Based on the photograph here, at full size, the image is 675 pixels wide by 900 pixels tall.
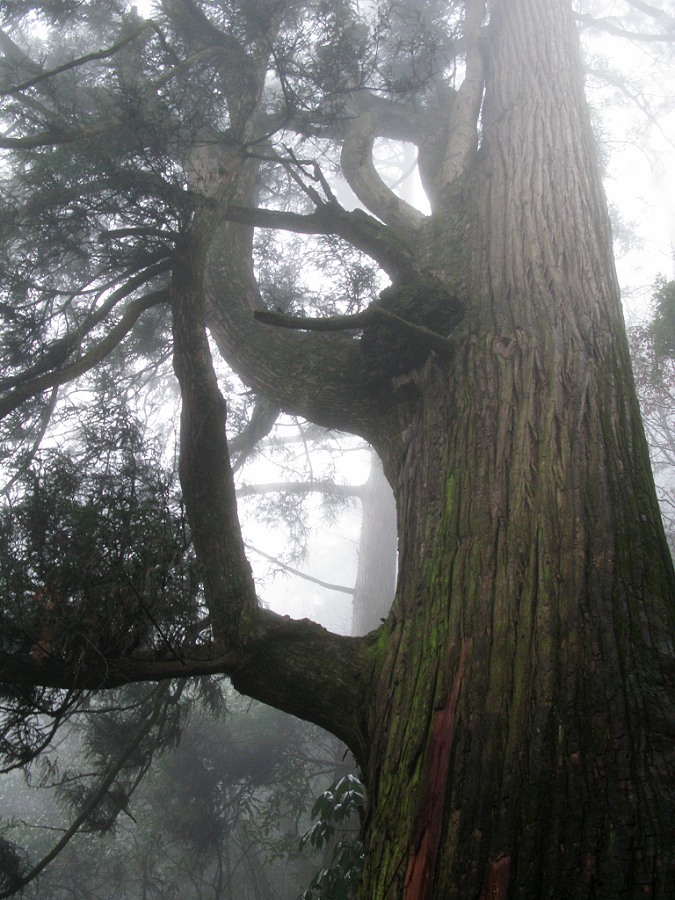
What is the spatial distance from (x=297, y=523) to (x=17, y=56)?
5526 millimetres

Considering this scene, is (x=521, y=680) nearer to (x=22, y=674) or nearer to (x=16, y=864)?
(x=22, y=674)

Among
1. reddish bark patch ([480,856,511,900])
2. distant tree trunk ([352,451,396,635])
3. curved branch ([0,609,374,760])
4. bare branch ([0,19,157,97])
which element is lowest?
reddish bark patch ([480,856,511,900])

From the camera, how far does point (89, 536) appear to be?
1901 mm

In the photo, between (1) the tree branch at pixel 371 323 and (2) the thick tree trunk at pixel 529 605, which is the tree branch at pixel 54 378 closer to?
(1) the tree branch at pixel 371 323

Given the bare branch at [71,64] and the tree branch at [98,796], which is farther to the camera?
the tree branch at [98,796]

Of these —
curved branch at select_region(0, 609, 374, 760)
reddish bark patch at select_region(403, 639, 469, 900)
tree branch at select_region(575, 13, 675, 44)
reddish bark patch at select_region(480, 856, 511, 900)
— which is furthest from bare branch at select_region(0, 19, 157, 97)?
tree branch at select_region(575, 13, 675, 44)

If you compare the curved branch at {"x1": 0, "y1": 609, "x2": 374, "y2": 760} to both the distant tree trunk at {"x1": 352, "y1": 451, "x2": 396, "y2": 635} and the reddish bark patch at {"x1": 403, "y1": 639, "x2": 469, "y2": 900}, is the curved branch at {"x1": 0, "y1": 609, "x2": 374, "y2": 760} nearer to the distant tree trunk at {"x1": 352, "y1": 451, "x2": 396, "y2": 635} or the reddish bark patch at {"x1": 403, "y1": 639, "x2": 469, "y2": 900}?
the reddish bark patch at {"x1": 403, "y1": 639, "x2": 469, "y2": 900}

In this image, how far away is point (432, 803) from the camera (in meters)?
1.66

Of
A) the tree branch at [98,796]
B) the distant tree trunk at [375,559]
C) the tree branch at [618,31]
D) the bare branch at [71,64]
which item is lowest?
the tree branch at [98,796]

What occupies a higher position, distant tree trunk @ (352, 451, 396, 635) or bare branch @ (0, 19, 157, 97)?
bare branch @ (0, 19, 157, 97)

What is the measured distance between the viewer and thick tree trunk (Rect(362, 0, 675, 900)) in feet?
4.94

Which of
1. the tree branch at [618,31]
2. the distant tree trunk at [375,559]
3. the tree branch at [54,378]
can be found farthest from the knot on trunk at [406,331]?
the distant tree trunk at [375,559]

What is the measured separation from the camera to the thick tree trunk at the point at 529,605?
4.94ft

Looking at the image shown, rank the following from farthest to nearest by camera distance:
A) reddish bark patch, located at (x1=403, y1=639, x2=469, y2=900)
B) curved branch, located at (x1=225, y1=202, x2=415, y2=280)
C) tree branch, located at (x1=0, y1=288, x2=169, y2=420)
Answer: curved branch, located at (x1=225, y1=202, x2=415, y2=280), tree branch, located at (x1=0, y1=288, x2=169, y2=420), reddish bark patch, located at (x1=403, y1=639, x2=469, y2=900)
